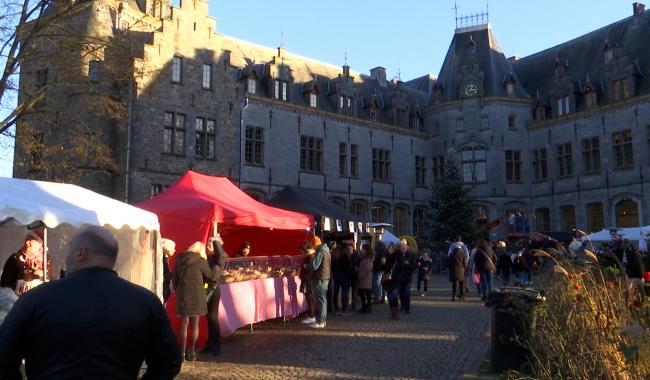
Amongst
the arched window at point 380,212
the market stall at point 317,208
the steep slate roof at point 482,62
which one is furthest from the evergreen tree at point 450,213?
the market stall at point 317,208

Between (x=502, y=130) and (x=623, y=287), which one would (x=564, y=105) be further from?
(x=623, y=287)

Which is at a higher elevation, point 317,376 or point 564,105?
point 564,105

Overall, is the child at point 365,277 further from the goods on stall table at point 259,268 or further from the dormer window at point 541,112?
the dormer window at point 541,112

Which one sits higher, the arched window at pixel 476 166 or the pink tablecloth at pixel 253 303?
the arched window at pixel 476 166

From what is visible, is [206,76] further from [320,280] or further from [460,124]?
[320,280]

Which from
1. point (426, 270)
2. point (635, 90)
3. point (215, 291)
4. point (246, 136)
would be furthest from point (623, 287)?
point (635, 90)

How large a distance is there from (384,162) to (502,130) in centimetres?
697

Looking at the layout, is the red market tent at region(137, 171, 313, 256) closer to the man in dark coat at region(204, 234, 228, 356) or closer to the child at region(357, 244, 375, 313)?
the man in dark coat at region(204, 234, 228, 356)

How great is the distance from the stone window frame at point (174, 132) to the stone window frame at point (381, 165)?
40.2 feet

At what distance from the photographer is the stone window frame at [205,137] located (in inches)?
966

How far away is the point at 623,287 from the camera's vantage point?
556 centimetres

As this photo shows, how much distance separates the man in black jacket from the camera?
245cm

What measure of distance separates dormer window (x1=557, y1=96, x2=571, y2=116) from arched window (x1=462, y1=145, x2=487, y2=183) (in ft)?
14.8

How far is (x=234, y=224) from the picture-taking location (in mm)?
10539
